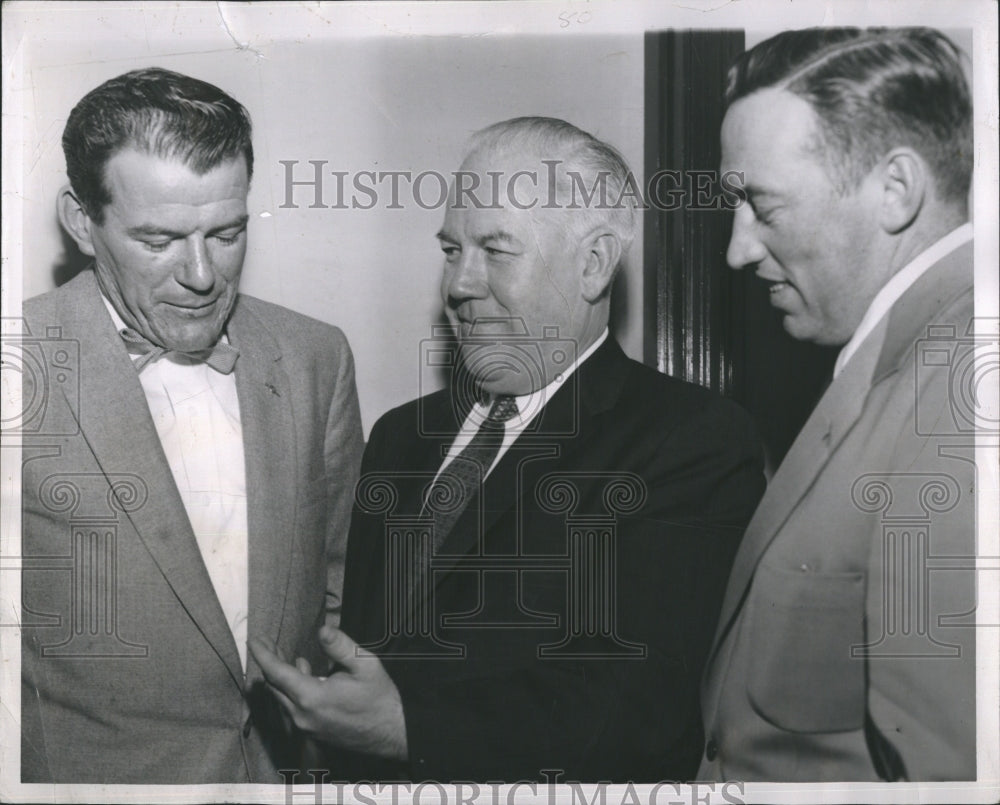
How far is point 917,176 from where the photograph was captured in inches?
82.4

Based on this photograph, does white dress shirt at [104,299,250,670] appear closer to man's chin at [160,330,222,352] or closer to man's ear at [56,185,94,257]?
man's chin at [160,330,222,352]

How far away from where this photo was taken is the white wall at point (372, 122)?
216 cm

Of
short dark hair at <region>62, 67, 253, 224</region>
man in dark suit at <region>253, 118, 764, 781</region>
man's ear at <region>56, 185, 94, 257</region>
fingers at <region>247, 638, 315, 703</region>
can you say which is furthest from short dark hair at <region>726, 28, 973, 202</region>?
fingers at <region>247, 638, 315, 703</region>

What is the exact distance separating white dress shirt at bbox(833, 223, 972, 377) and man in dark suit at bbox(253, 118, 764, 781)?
0.25 meters

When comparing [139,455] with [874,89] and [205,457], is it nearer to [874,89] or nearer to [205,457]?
[205,457]

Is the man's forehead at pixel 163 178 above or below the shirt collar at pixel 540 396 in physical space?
above

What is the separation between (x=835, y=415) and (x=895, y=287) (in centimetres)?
26

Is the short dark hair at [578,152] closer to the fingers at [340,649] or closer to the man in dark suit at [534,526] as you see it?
the man in dark suit at [534,526]

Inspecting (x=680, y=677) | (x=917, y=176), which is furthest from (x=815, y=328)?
(x=680, y=677)

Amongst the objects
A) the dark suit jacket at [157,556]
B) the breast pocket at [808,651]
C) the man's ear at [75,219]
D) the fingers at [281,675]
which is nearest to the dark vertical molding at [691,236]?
the breast pocket at [808,651]

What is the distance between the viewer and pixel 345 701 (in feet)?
6.90

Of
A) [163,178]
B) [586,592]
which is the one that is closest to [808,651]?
[586,592]

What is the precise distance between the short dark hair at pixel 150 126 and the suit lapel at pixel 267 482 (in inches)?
14.7

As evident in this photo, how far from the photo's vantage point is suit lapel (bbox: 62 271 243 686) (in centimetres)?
213
